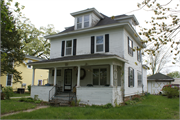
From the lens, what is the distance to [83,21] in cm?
1505

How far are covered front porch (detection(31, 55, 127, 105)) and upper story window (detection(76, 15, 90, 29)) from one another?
4.08m

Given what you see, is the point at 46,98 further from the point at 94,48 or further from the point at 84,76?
the point at 94,48

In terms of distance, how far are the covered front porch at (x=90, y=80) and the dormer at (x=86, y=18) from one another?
4.12 meters

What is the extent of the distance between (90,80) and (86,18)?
5997 millimetres

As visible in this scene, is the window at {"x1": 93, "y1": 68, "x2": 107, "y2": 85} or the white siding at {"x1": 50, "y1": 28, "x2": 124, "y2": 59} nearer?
the white siding at {"x1": 50, "y1": 28, "x2": 124, "y2": 59}

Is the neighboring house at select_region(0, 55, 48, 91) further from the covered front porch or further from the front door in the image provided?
the front door

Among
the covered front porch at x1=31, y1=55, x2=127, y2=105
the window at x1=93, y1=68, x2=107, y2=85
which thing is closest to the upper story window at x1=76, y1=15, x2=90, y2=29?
the covered front porch at x1=31, y1=55, x2=127, y2=105

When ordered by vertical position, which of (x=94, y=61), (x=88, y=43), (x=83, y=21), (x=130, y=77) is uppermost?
(x=83, y=21)

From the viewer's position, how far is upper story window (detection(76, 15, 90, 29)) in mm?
14859

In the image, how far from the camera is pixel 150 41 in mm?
6980

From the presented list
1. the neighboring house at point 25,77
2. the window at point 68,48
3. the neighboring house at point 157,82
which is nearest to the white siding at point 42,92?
the window at point 68,48

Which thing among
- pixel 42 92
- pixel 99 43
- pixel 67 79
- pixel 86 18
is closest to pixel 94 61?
pixel 99 43

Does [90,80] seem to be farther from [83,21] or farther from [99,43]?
[83,21]

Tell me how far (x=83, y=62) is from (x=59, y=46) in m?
5.22
